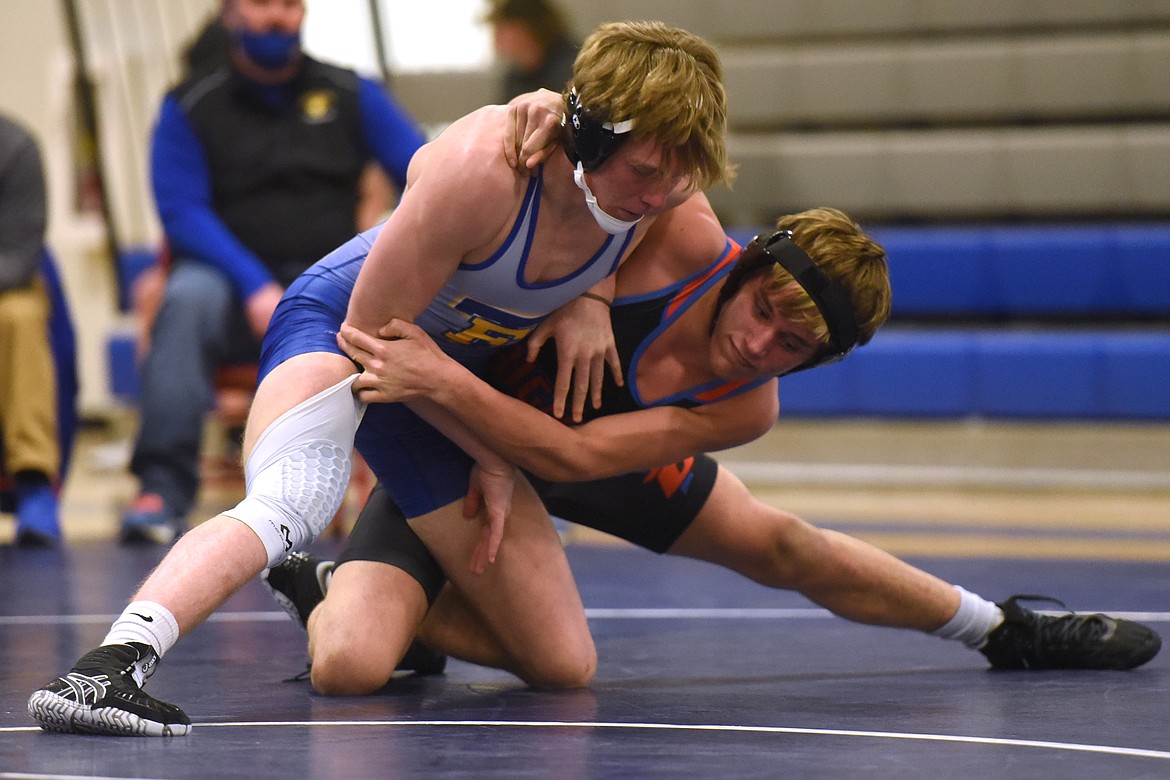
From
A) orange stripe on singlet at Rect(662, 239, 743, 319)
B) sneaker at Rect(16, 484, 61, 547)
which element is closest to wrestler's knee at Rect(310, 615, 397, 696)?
orange stripe on singlet at Rect(662, 239, 743, 319)

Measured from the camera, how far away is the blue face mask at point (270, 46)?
4.41 metres

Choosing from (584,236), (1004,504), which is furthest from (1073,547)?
(584,236)

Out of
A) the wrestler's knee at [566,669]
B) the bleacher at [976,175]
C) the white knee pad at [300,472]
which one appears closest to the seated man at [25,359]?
the wrestler's knee at [566,669]

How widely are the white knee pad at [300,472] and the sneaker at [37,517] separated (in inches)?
87.4

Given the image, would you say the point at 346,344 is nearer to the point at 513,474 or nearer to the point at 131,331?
the point at 513,474

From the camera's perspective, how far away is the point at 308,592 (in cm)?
271

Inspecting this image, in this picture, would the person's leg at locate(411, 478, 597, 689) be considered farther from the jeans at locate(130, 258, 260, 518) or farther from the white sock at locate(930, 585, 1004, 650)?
the jeans at locate(130, 258, 260, 518)

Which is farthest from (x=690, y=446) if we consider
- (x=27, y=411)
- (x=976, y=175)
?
(x=976, y=175)

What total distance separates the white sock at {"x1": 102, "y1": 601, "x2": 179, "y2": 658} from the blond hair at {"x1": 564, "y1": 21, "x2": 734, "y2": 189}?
827 mm

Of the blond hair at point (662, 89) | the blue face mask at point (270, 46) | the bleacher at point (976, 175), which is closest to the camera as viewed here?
the blond hair at point (662, 89)

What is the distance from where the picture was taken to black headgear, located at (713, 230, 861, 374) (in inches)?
90.9

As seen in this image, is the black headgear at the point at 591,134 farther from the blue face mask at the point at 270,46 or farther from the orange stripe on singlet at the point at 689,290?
the blue face mask at the point at 270,46

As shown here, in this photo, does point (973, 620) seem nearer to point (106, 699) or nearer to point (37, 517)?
point (106, 699)

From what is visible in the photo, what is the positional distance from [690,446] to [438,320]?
1.42 feet
